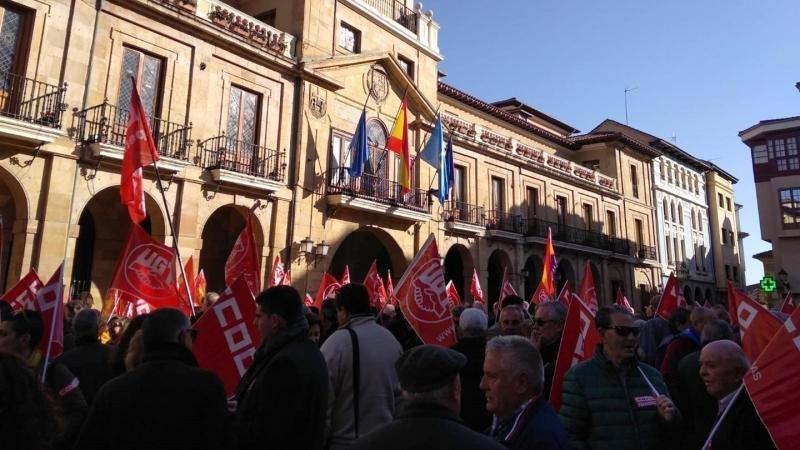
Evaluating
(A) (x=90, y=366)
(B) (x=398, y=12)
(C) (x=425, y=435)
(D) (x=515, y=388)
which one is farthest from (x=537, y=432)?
(B) (x=398, y=12)

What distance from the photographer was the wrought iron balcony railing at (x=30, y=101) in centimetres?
1162

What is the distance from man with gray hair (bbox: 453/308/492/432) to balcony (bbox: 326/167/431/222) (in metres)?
12.8

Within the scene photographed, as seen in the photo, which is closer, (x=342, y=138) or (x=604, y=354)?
(x=604, y=354)

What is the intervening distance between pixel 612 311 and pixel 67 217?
12.4m

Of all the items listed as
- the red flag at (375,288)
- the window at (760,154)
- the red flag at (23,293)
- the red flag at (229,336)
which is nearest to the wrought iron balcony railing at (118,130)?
the red flag at (375,288)

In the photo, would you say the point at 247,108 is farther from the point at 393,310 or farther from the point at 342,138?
the point at 393,310

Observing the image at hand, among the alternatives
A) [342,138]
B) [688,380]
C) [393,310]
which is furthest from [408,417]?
[342,138]

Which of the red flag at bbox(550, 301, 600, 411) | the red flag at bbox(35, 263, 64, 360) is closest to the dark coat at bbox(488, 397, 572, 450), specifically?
the red flag at bbox(550, 301, 600, 411)

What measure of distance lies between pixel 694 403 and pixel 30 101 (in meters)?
13.3

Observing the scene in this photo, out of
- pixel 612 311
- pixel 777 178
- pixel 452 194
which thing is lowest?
pixel 612 311

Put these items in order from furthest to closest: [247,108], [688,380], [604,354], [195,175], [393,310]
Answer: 1. [247,108]
2. [195,175]
3. [393,310]
4. [688,380]
5. [604,354]

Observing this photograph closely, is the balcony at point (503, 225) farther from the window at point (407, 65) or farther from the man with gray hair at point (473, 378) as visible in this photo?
the man with gray hair at point (473, 378)

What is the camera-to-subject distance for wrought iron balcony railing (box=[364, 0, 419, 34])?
2078cm

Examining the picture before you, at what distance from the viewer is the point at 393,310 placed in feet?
31.4
